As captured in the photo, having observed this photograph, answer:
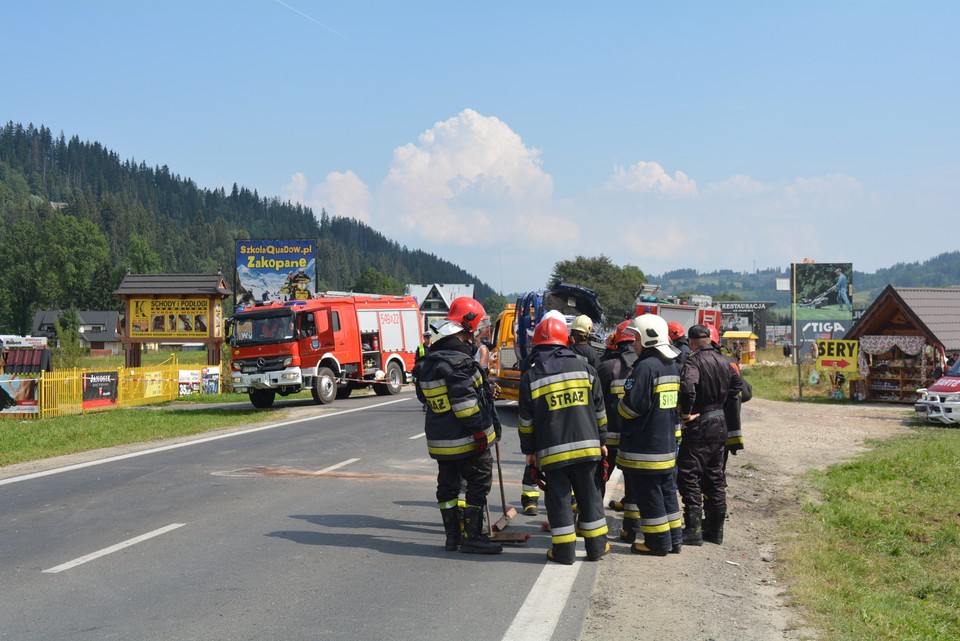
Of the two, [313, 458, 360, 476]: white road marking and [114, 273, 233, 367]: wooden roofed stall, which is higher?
[114, 273, 233, 367]: wooden roofed stall

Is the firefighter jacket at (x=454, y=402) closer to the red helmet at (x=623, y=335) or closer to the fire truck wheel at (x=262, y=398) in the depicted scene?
the red helmet at (x=623, y=335)

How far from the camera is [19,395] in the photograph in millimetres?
24453

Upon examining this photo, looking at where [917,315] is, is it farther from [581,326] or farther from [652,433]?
[652,433]

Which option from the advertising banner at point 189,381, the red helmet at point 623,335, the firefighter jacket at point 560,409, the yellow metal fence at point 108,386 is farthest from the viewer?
the advertising banner at point 189,381

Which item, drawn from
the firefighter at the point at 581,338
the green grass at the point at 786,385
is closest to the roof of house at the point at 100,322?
the green grass at the point at 786,385

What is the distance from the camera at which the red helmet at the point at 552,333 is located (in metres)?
7.43

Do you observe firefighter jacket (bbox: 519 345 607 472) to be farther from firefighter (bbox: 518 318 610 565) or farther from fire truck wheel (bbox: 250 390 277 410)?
fire truck wheel (bbox: 250 390 277 410)

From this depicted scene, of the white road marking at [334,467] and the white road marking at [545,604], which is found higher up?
the white road marking at [545,604]

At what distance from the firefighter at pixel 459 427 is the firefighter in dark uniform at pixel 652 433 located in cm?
115

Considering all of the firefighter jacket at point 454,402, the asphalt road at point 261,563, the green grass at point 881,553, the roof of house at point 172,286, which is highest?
the roof of house at point 172,286

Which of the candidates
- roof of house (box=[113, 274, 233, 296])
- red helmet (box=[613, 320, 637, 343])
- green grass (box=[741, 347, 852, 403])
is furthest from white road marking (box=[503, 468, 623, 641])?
roof of house (box=[113, 274, 233, 296])

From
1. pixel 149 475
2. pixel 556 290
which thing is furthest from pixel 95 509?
pixel 556 290

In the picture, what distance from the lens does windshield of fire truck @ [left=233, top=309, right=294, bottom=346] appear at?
997 inches

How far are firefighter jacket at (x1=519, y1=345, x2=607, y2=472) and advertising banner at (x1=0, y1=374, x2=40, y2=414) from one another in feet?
67.9
